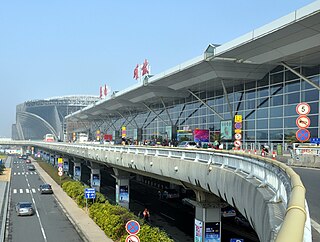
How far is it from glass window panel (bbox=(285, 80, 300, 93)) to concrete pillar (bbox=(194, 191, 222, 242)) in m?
20.2

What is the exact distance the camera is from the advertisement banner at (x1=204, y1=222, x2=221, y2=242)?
1981 cm

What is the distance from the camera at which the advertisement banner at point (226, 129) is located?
4686cm

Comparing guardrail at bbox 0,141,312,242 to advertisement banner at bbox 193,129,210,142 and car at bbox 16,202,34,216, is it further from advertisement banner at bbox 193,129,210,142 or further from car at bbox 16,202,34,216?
advertisement banner at bbox 193,129,210,142

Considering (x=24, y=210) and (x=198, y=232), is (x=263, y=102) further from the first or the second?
(x=24, y=210)

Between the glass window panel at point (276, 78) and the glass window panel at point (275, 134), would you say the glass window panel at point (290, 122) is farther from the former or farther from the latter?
the glass window panel at point (276, 78)

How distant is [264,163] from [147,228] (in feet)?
42.0

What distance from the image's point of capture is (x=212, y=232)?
66.3ft

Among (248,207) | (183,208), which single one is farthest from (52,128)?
(248,207)

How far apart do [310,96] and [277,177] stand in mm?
29388

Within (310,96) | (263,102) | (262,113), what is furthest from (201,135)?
(310,96)

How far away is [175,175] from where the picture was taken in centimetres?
2133

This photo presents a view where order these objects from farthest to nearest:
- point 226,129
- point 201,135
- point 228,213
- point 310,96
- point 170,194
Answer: point 201,135 < point 226,129 < point 170,194 < point 310,96 < point 228,213

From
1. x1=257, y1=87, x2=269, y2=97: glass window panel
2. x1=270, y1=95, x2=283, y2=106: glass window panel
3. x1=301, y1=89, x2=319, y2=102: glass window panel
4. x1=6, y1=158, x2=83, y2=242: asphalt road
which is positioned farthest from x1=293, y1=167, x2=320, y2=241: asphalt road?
x1=257, y1=87, x2=269, y2=97: glass window panel

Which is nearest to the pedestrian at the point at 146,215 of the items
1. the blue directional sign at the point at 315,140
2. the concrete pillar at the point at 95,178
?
the blue directional sign at the point at 315,140
